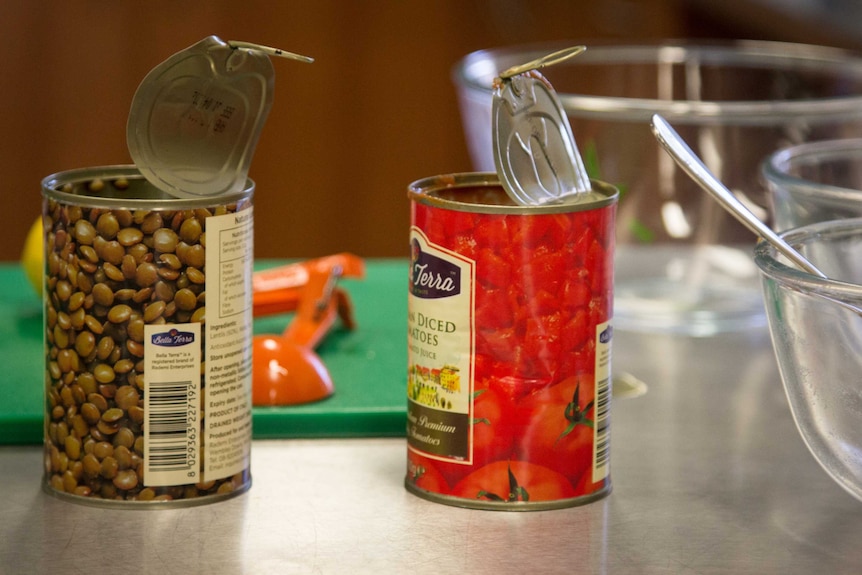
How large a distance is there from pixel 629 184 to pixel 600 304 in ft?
1.61

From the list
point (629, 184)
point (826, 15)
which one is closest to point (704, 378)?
point (629, 184)

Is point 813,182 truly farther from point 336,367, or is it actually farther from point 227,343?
point 227,343

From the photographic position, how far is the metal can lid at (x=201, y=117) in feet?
2.27

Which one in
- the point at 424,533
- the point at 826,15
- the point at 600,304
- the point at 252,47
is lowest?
the point at 424,533

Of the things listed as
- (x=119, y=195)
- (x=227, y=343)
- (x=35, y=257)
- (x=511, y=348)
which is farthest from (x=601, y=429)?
(x=35, y=257)

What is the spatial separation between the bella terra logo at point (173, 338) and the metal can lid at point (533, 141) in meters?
0.20

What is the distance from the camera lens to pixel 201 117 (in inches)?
28.2

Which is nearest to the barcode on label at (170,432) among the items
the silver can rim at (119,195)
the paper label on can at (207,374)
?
the paper label on can at (207,374)

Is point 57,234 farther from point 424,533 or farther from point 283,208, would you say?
point 283,208

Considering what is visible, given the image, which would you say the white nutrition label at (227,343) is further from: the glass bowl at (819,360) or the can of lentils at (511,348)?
the glass bowl at (819,360)

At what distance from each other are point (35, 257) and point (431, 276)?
545mm

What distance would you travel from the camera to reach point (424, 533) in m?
0.70

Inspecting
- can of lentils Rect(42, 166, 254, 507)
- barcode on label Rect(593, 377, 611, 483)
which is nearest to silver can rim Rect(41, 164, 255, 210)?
can of lentils Rect(42, 166, 254, 507)

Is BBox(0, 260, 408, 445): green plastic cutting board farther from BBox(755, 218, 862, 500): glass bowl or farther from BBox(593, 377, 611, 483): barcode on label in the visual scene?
Result: BBox(755, 218, 862, 500): glass bowl
